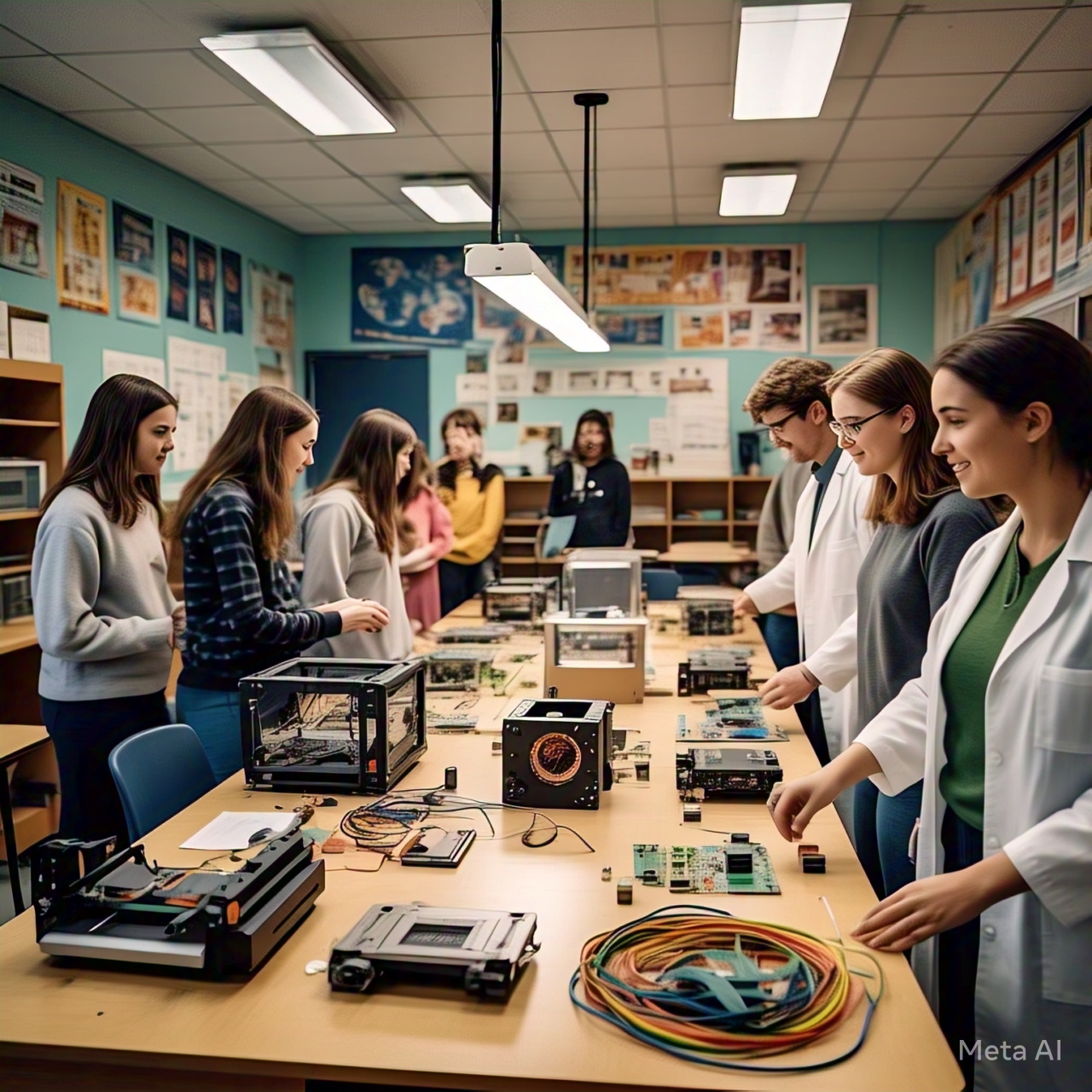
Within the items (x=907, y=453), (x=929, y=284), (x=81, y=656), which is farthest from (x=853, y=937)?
(x=929, y=284)

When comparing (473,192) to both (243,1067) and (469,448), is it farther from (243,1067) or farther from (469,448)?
(243,1067)

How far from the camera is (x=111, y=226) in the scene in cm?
521

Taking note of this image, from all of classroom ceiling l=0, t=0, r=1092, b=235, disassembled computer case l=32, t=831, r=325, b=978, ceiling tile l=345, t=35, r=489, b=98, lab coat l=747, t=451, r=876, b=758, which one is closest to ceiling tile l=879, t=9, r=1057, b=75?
classroom ceiling l=0, t=0, r=1092, b=235

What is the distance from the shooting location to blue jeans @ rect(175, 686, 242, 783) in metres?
2.71

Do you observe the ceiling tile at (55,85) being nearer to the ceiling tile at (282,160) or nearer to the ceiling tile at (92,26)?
the ceiling tile at (92,26)

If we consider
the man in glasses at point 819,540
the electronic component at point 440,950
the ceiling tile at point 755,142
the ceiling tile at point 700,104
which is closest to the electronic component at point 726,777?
the man in glasses at point 819,540

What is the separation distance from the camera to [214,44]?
3.80 metres

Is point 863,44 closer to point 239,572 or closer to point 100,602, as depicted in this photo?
point 239,572

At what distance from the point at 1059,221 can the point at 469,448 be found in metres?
3.48

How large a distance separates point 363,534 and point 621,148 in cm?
307

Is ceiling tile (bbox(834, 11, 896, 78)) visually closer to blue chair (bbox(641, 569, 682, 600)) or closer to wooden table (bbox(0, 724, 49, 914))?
blue chair (bbox(641, 569, 682, 600))

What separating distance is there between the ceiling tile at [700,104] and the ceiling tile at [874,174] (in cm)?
117

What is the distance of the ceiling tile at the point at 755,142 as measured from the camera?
16.4 feet

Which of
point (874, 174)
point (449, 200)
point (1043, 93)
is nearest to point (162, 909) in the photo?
point (1043, 93)
